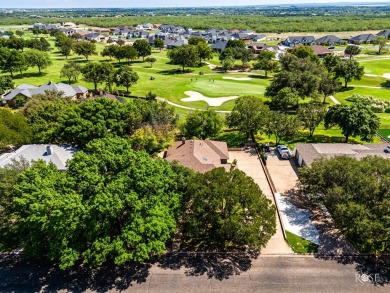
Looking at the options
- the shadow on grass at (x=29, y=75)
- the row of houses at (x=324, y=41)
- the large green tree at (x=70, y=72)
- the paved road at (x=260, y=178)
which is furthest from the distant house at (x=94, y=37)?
the paved road at (x=260, y=178)

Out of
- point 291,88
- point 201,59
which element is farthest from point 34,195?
point 201,59

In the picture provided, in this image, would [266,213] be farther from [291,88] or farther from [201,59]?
[201,59]

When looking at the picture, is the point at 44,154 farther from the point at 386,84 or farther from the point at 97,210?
the point at 386,84

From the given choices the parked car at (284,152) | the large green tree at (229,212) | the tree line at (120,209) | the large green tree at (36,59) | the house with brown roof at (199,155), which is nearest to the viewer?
the tree line at (120,209)

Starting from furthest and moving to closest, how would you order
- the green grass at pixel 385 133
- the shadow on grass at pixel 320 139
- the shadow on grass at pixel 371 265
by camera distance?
the green grass at pixel 385 133
the shadow on grass at pixel 320 139
the shadow on grass at pixel 371 265

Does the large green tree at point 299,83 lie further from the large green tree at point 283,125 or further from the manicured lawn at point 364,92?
the large green tree at point 283,125

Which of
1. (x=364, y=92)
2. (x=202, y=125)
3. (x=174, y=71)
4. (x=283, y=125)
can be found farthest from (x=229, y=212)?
(x=174, y=71)
